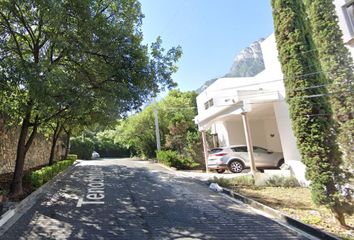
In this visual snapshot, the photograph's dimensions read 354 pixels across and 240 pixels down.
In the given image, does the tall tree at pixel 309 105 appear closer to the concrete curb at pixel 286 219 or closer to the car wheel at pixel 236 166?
the concrete curb at pixel 286 219

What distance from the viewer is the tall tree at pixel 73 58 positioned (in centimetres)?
713

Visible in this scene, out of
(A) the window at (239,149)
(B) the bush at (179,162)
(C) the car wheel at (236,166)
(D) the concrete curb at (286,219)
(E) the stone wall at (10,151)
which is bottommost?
(D) the concrete curb at (286,219)

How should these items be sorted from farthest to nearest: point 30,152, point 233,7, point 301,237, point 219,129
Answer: point 219,129, point 30,152, point 233,7, point 301,237

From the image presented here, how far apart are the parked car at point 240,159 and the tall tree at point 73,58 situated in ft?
19.5

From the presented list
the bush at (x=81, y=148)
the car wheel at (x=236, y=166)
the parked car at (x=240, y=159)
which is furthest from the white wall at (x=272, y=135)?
the bush at (x=81, y=148)

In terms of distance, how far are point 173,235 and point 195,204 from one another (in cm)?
282

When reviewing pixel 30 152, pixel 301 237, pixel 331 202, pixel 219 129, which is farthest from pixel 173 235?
pixel 219 129

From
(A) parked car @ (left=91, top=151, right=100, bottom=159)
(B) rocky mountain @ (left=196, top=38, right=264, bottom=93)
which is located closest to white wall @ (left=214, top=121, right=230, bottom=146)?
→ (B) rocky mountain @ (left=196, top=38, right=264, bottom=93)

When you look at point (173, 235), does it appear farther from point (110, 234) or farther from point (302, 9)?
point (302, 9)

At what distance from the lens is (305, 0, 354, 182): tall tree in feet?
21.5

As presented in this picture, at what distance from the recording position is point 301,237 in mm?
5320

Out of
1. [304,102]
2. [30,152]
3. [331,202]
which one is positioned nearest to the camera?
[331,202]

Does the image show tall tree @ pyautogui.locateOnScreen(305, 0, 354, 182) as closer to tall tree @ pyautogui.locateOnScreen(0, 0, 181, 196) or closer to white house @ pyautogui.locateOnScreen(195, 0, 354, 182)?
white house @ pyautogui.locateOnScreen(195, 0, 354, 182)

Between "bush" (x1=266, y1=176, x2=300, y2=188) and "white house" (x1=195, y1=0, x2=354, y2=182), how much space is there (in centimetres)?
26
